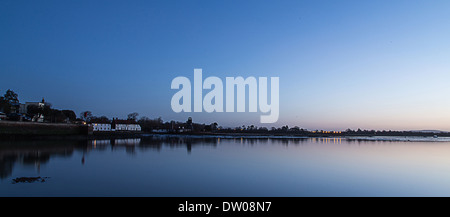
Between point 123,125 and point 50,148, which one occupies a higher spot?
point 123,125

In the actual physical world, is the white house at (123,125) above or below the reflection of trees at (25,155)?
above

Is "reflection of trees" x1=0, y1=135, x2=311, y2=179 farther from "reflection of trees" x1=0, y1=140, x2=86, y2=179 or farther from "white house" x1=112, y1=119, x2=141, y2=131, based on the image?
"white house" x1=112, y1=119, x2=141, y2=131

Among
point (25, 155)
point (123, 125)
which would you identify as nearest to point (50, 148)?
point (25, 155)

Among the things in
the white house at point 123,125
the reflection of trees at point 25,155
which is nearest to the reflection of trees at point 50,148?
the reflection of trees at point 25,155

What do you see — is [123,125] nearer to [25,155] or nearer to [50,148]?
[50,148]

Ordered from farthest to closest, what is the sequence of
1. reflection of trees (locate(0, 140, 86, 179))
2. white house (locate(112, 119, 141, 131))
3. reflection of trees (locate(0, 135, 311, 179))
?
1. white house (locate(112, 119, 141, 131))
2. reflection of trees (locate(0, 135, 311, 179))
3. reflection of trees (locate(0, 140, 86, 179))

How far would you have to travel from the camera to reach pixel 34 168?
1333cm

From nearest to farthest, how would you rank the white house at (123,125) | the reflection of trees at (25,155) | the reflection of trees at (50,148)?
1. the reflection of trees at (25,155)
2. the reflection of trees at (50,148)
3. the white house at (123,125)

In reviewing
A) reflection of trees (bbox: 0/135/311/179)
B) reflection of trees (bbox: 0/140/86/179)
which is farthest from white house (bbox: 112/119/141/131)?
reflection of trees (bbox: 0/140/86/179)

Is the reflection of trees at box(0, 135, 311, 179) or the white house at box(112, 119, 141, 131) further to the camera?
the white house at box(112, 119, 141, 131)

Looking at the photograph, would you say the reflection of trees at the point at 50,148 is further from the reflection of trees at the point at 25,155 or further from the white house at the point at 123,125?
the white house at the point at 123,125

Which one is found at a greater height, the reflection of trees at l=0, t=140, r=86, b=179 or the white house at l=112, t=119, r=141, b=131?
the white house at l=112, t=119, r=141, b=131

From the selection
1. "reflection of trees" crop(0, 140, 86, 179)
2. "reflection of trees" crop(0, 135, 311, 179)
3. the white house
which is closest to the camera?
"reflection of trees" crop(0, 140, 86, 179)
